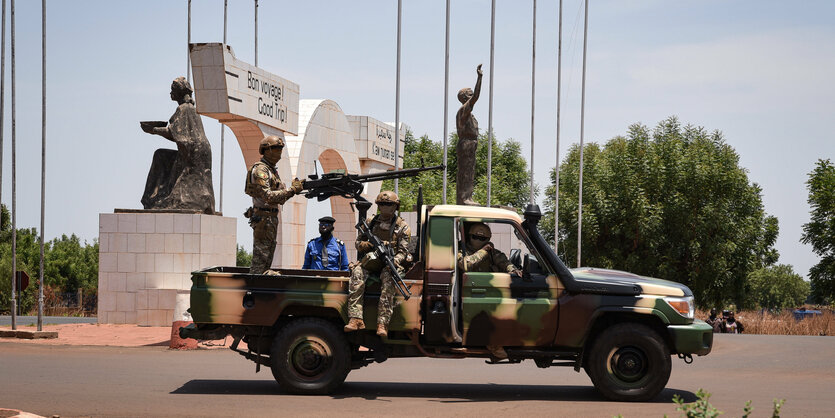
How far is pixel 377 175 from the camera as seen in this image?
1097cm

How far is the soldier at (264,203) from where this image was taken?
413 inches

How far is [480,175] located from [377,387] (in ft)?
192

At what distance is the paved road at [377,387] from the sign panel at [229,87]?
760 cm

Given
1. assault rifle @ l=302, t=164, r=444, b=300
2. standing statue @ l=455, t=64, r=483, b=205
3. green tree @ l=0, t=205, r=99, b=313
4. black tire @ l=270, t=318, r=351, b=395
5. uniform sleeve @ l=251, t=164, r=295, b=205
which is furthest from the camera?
green tree @ l=0, t=205, r=99, b=313

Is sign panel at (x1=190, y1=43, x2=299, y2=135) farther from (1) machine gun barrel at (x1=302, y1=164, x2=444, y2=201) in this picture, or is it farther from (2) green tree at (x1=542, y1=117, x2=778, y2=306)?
(2) green tree at (x1=542, y1=117, x2=778, y2=306)

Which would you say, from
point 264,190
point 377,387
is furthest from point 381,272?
point 377,387

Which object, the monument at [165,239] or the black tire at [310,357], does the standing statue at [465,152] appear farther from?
the black tire at [310,357]

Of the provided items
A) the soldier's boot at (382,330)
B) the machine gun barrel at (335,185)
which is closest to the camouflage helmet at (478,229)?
the machine gun barrel at (335,185)

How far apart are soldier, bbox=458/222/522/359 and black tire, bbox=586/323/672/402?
981 mm

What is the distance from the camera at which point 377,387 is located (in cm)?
1093

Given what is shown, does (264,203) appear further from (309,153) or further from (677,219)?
(677,219)

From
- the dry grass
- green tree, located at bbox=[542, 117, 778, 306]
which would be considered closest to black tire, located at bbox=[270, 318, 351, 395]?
the dry grass

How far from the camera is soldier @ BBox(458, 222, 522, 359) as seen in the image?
9.83 meters

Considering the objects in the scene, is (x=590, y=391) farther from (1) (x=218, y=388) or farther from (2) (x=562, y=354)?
(1) (x=218, y=388)
